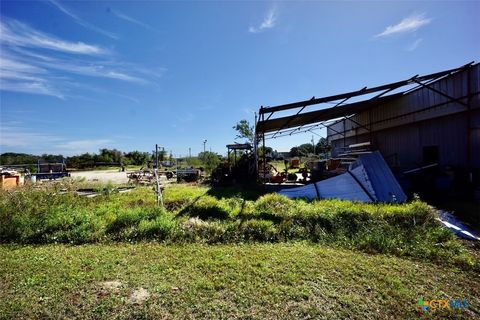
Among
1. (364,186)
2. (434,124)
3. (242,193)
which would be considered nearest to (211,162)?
(242,193)

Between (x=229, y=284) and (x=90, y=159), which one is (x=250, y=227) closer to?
A: (x=229, y=284)

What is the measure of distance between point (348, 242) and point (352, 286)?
169 centimetres

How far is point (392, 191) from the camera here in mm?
7781

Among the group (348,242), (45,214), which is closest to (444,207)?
(348,242)

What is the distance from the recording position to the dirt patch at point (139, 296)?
3.00m

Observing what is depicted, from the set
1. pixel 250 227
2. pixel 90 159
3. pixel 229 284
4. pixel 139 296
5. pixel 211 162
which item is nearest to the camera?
pixel 139 296

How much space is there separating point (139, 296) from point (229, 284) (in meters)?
1.14

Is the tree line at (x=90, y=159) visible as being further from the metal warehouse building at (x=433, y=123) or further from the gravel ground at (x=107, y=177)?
the metal warehouse building at (x=433, y=123)

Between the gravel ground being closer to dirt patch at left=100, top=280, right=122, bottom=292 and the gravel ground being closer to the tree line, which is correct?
the tree line

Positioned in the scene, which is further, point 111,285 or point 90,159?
point 90,159

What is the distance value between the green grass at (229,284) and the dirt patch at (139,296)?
46 mm

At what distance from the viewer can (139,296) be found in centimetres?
311

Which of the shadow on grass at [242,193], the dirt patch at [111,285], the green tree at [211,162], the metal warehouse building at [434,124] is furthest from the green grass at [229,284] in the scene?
the green tree at [211,162]

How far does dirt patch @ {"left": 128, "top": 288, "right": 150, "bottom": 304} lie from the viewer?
3.00 m
